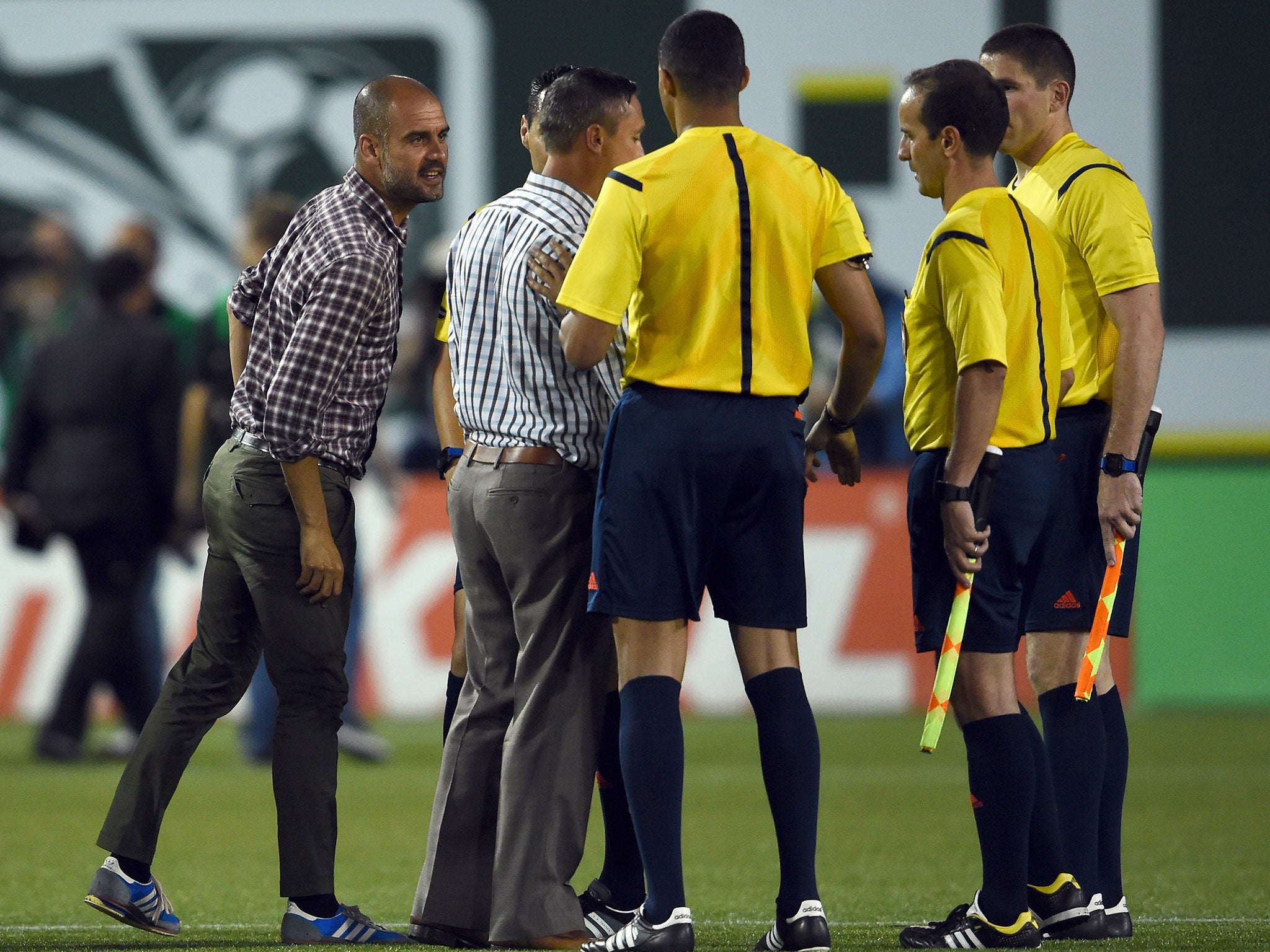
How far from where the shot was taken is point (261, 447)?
4512 mm

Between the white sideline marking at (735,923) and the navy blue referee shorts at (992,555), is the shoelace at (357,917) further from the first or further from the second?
the navy blue referee shorts at (992,555)

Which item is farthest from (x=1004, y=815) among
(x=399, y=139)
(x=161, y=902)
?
(x=399, y=139)

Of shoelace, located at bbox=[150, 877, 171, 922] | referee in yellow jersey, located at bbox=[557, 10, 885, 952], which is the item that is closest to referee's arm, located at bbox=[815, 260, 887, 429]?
referee in yellow jersey, located at bbox=[557, 10, 885, 952]

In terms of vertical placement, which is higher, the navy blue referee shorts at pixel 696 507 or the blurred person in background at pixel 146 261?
the blurred person in background at pixel 146 261

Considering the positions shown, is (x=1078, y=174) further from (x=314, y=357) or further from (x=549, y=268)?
(x=314, y=357)

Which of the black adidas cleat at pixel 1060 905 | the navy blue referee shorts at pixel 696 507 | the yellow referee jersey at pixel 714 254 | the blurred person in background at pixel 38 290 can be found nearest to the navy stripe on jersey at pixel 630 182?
the yellow referee jersey at pixel 714 254

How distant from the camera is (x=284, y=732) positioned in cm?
447

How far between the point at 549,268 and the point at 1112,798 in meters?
1.91

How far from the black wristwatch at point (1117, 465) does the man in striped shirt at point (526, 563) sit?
1.19 m

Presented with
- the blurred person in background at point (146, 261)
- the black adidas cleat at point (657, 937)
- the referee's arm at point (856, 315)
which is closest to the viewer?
the black adidas cleat at point (657, 937)

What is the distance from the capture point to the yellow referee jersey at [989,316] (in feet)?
13.8

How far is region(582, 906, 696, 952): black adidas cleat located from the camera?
390 centimetres

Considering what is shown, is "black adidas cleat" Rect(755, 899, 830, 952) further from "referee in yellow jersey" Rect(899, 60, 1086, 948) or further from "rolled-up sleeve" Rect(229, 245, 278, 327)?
"rolled-up sleeve" Rect(229, 245, 278, 327)

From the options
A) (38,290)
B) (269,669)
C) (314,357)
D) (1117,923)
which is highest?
(38,290)
